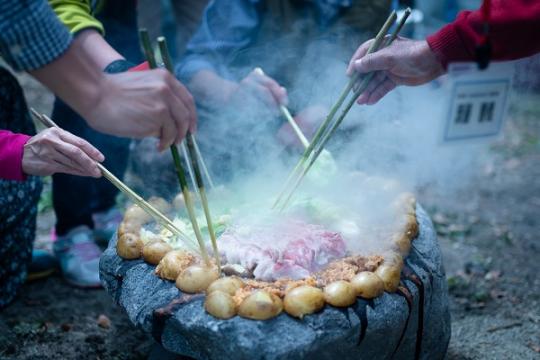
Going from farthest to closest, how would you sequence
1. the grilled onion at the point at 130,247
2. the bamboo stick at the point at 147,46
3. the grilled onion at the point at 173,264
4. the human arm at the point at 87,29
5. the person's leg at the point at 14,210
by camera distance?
the person's leg at the point at 14,210
the human arm at the point at 87,29
the grilled onion at the point at 130,247
the grilled onion at the point at 173,264
the bamboo stick at the point at 147,46

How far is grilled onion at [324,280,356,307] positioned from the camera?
8.14 ft

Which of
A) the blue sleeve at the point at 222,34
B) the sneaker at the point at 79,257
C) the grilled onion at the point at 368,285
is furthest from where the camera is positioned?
the blue sleeve at the point at 222,34

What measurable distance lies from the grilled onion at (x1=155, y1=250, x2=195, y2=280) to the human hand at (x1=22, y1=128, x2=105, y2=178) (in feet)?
2.00

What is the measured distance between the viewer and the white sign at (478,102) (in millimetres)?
4938

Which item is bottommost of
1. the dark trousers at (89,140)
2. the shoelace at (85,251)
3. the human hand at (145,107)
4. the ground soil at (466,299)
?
the ground soil at (466,299)

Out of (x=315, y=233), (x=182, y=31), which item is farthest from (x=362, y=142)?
(x=182, y=31)

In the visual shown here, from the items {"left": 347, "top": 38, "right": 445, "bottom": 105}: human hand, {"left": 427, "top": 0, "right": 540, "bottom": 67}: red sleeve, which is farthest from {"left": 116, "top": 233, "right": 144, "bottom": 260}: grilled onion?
{"left": 427, "top": 0, "right": 540, "bottom": 67}: red sleeve

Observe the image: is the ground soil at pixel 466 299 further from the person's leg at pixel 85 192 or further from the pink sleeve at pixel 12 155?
the pink sleeve at pixel 12 155

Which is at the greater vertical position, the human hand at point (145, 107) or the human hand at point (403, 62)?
the human hand at point (145, 107)

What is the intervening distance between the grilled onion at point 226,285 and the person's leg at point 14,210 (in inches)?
85.6

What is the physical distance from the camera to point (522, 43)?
2.92 meters

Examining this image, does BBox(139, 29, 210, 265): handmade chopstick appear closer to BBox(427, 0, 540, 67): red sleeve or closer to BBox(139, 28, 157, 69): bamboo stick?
BBox(139, 28, 157, 69): bamboo stick

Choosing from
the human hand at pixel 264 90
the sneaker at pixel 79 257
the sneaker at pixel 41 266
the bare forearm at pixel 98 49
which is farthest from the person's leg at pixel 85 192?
the bare forearm at pixel 98 49

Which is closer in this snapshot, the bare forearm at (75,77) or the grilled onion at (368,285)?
the bare forearm at (75,77)
